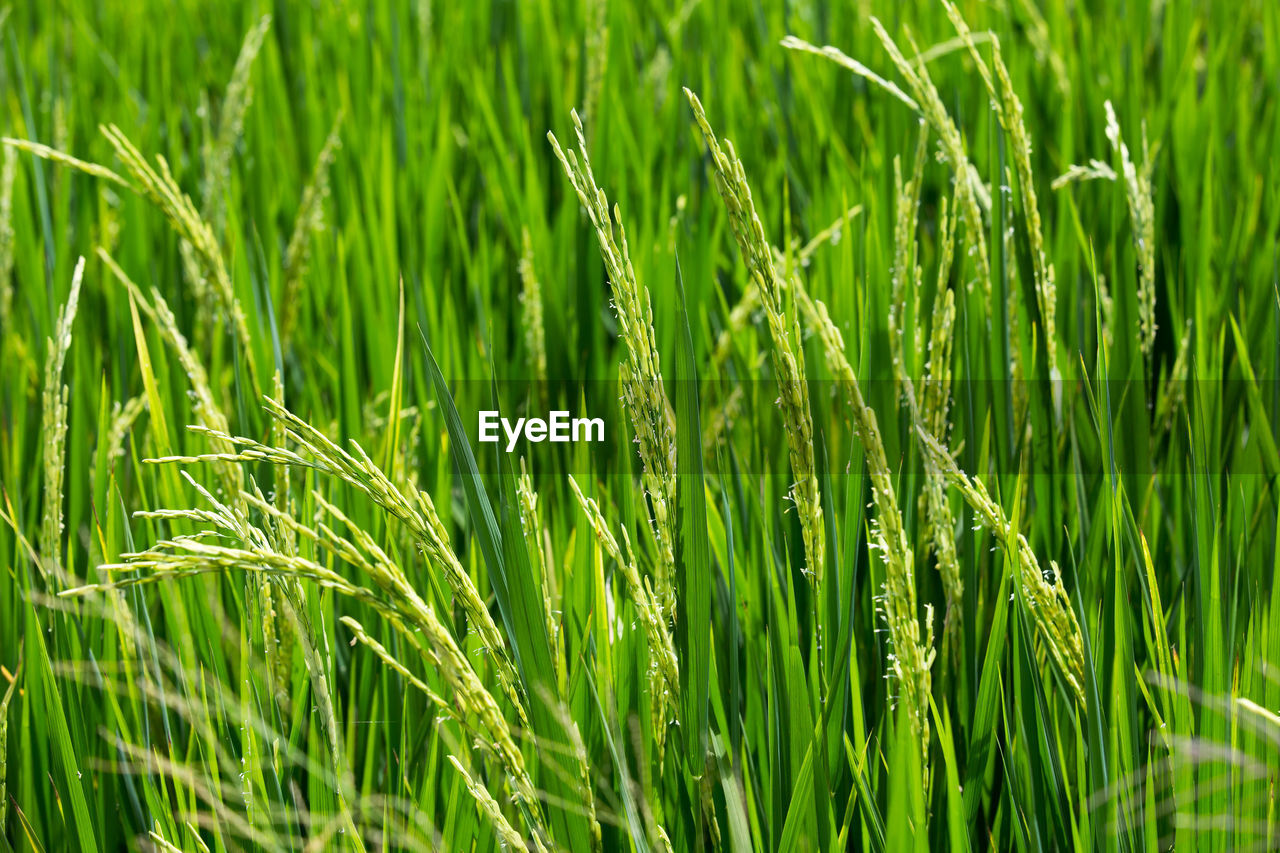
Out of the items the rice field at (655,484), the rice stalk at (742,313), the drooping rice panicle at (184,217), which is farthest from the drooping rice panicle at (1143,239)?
the drooping rice panicle at (184,217)

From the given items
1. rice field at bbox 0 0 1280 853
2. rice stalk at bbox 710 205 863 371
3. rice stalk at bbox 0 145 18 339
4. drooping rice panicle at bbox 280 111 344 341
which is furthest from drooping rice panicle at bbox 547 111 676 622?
rice stalk at bbox 0 145 18 339

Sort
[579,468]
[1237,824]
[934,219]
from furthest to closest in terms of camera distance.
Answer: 1. [934,219]
2. [579,468]
3. [1237,824]

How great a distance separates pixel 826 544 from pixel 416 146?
40.4 inches

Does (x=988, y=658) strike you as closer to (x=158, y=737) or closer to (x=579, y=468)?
(x=579, y=468)

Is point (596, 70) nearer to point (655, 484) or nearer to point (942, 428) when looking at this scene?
point (942, 428)

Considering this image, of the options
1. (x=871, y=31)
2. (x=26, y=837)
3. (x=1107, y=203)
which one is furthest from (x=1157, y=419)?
(x=871, y=31)

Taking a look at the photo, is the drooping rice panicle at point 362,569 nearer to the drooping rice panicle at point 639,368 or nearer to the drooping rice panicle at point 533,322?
the drooping rice panicle at point 639,368

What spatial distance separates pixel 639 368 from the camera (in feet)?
1.50

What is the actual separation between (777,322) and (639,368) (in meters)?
0.07

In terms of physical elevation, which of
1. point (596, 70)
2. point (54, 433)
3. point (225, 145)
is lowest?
point (54, 433)

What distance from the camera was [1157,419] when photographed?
888 millimetres

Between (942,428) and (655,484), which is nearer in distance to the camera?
(655,484)

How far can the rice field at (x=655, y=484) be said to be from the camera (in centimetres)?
51

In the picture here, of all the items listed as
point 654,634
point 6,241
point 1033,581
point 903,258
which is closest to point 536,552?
point 654,634
